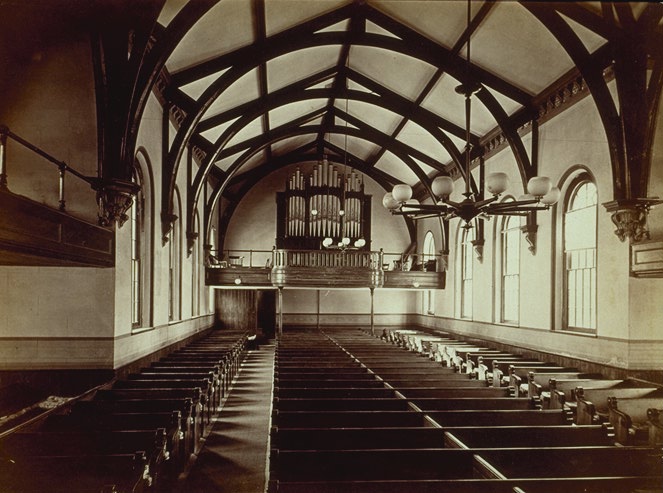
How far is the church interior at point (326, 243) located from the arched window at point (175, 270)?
105 millimetres

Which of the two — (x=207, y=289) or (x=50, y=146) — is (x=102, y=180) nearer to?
(x=50, y=146)

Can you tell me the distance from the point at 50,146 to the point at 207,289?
12.9 meters

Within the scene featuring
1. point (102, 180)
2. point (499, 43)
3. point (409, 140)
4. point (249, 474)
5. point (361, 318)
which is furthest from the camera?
point (361, 318)

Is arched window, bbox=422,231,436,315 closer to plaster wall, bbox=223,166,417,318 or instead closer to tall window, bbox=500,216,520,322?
plaster wall, bbox=223,166,417,318

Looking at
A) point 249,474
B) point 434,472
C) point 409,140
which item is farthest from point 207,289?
point 434,472

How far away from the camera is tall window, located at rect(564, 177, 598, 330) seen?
11.7 metres

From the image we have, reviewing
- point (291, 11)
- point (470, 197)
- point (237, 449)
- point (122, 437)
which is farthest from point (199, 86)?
point (122, 437)

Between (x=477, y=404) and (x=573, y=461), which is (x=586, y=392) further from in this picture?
(x=573, y=461)

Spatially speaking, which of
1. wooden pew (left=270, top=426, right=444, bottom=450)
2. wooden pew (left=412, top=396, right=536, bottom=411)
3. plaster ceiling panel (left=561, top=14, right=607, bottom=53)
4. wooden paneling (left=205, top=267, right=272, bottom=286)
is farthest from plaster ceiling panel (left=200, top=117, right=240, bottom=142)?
wooden pew (left=270, top=426, right=444, bottom=450)

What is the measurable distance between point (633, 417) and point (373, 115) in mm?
14305

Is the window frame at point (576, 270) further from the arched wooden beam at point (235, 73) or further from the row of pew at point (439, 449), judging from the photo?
the row of pew at point (439, 449)

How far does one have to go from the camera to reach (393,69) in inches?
615

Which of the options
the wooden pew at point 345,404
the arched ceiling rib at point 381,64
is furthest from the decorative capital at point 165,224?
the wooden pew at point 345,404

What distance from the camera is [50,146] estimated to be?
343 inches
